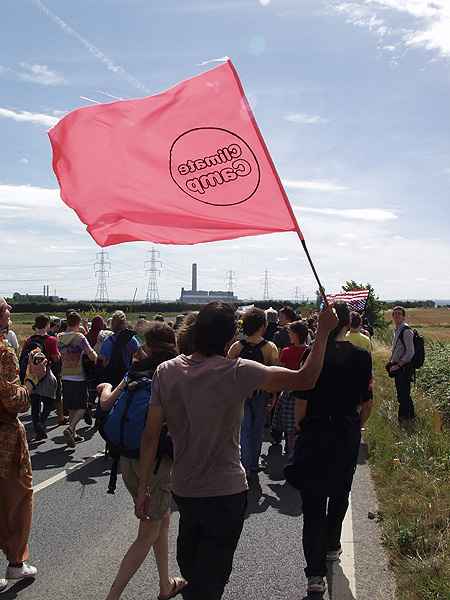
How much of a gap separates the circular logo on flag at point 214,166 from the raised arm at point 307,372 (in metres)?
0.98

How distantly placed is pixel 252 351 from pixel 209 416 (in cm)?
301

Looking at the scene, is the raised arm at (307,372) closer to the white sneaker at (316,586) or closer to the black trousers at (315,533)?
the black trousers at (315,533)

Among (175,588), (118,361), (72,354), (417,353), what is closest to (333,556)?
(175,588)

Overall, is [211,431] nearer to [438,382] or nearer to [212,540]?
[212,540]

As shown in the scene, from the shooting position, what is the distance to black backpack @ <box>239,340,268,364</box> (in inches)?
237

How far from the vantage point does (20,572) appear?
13.7 ft

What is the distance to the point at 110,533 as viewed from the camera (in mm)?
5094

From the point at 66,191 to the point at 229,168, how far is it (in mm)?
1200

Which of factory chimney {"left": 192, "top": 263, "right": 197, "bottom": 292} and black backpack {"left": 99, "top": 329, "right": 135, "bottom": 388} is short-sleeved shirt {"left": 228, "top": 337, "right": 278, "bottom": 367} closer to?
black backpack {"left": 99, "top": 329, "right": 135, "bottom": 388}

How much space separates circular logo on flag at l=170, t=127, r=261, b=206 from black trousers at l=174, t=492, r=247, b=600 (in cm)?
173

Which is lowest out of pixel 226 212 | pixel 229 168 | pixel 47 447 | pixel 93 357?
pixel 47 447

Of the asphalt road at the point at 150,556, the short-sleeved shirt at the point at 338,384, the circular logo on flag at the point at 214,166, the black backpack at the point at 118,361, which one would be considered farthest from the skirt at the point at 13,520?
the black backpack at the point at 118,361

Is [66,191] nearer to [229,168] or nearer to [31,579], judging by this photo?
[229,168]

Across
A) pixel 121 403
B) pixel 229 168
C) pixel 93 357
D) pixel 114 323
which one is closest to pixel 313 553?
pixel 121 403
